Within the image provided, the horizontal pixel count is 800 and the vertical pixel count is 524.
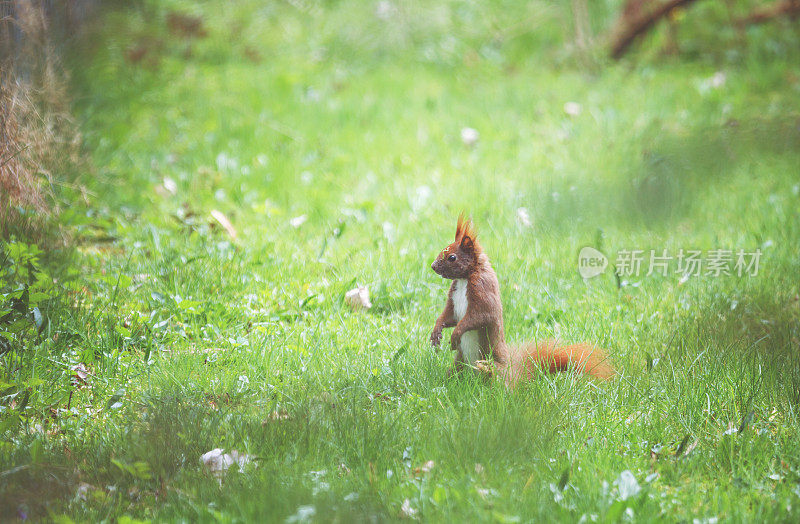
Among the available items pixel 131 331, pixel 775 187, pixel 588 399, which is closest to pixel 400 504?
pixel 588 399

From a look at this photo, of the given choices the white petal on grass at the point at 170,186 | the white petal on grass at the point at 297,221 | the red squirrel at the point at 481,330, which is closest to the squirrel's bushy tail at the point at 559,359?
the red squirrel at the point at 481,330

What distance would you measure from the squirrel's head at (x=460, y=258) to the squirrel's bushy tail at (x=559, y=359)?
46 cm

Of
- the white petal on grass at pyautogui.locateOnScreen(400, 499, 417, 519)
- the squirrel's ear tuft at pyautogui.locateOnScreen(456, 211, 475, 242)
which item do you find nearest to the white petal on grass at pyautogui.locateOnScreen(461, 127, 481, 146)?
the squirrel's ear tuft at pyautogui.locateOnScreen(456, 211, 475, 242)

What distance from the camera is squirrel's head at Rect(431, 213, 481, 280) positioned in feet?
8.52

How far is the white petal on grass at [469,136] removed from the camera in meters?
6.03

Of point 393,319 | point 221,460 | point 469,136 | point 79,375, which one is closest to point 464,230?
point 393,319

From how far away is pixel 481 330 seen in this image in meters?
2.65

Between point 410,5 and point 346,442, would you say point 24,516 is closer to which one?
point 346,442

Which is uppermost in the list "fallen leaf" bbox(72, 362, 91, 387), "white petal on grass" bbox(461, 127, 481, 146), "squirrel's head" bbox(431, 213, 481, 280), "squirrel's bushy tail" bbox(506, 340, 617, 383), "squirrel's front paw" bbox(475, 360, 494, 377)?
"white petal on grass" bbox(461, 127, 481, 146)

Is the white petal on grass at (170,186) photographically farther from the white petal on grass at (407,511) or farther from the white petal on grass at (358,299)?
the white petal on grass at (407,511)

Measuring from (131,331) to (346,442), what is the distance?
130 centimetres

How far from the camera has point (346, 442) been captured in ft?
8.11

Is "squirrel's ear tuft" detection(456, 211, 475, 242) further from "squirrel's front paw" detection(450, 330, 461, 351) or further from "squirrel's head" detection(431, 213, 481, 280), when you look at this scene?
"squirrel's front paw" detection(450, 330, 461, 351)

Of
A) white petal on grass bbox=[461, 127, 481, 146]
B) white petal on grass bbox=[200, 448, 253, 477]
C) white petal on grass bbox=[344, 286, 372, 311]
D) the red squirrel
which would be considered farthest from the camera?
white petal on grass bbox=[461, 127, 481, 146]
